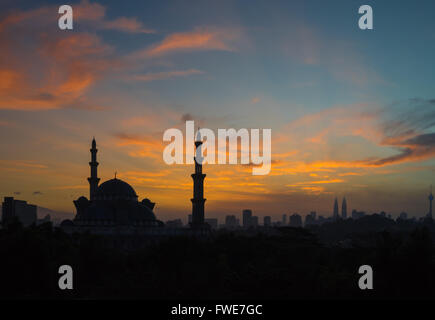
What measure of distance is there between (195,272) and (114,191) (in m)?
49.0

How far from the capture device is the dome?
92875 mm

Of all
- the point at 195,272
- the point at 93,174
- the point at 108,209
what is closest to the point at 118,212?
the point at 108,209

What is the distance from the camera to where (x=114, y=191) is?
93.1 meters

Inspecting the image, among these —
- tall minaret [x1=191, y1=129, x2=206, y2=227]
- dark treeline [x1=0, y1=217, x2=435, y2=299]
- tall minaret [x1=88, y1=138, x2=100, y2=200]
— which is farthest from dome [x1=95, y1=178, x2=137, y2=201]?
dark treeline [x1=0, y1=217, x2=435, y2=299]

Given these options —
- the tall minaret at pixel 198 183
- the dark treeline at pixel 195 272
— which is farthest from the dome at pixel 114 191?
the dark treeline at pixel 195 272

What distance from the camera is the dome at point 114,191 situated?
305ft

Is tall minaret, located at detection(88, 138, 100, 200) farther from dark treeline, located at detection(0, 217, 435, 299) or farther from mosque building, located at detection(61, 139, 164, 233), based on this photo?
dark treeline, located at detection(0, 217, 435, 299)

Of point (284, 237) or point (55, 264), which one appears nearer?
point (55, 264)

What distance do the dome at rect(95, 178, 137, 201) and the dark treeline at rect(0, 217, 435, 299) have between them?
37061 millimetres

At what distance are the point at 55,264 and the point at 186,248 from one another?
48.8ft
